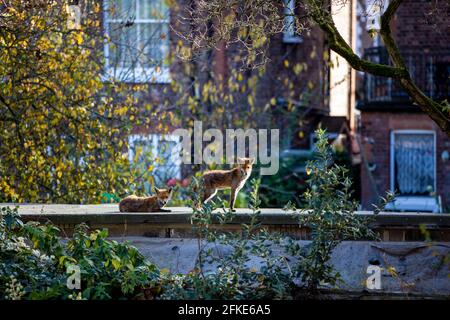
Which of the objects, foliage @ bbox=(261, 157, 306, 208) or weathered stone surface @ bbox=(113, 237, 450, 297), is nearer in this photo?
weathered stone surface @ bbox=(113, 237, 450, 297)

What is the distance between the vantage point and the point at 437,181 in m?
30.3

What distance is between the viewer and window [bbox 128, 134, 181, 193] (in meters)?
19.5

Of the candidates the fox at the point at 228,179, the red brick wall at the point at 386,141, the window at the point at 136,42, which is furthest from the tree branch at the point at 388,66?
the red brick wall at the point at 386,141

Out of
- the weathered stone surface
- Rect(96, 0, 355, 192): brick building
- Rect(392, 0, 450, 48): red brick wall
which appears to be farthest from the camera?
Rect(392, 0, 450, 48): red brick wall

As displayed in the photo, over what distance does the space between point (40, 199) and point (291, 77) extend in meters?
11.4

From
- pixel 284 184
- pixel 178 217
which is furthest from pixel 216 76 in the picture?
pixel 178 217

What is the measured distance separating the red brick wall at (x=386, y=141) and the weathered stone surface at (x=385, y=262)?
1754 cm

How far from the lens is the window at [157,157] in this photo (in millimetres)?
19484

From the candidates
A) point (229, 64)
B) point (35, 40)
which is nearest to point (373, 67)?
point (35, 40)

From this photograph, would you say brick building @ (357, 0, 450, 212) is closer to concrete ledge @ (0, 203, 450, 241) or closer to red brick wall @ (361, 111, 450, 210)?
red brick wall @ (361, 111, 450, 210)

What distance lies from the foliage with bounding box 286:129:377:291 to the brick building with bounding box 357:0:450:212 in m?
18.4

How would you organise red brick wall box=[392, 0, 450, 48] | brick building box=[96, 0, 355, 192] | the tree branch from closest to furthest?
the tree branch
brick building box=[96, 0, 355, 192]
red brick wall box=[392, 0, 450, 48]

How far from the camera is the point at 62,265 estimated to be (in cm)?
1123

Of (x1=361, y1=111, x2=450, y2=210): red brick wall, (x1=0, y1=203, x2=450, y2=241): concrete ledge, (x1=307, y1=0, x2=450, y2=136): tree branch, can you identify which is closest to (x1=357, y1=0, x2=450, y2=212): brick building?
(x1=361, y1=111, x2=450, y2=210): red brick wall
